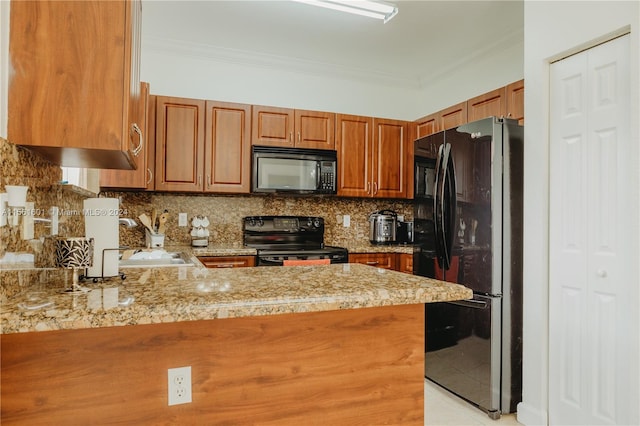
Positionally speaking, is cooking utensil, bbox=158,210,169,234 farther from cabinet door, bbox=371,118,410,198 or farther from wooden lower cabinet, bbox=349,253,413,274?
cabinet door, bbox=371,118,410,198

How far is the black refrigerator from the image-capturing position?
2564 millimetres

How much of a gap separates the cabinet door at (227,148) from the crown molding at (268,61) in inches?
22.8

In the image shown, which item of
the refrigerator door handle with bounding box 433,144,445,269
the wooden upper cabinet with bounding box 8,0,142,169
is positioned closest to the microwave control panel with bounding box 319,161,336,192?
the refrigerator door handle with bounding box 433,144,445,269

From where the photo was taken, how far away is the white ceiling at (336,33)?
10.3 feet

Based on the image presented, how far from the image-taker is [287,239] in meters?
4.05

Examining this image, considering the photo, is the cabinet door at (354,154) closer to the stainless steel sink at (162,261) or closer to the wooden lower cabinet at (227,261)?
the wooden lower cabinet at (227,261)

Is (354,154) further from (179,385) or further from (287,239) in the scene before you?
(179,385)

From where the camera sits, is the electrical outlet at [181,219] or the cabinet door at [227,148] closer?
the cabinet door at [227,148]

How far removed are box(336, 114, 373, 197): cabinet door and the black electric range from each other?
473 mm

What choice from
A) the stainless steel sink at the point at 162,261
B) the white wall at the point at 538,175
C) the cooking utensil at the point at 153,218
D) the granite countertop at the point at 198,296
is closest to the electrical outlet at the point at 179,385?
the granite countertop at the point at 198,296

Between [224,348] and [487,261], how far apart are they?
6.22ft

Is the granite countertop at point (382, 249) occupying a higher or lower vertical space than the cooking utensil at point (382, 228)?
lower

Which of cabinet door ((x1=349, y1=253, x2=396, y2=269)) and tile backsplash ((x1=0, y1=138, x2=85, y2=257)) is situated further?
cabinet door ((x1=349, y1=253, x2=396, y2=269))

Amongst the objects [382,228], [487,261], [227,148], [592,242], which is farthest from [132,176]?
[592,242]
